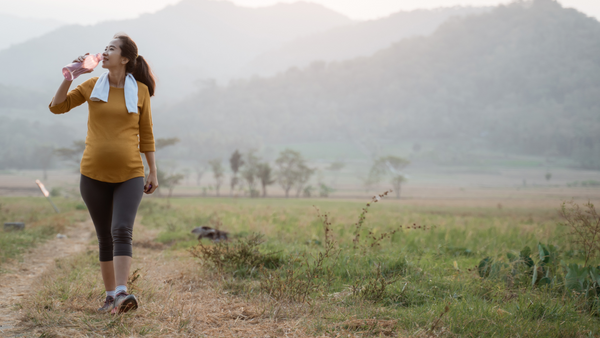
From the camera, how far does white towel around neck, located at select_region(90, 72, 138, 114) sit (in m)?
2.78

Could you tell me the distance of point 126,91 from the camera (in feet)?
9.44

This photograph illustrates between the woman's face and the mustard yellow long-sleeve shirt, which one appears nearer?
the mustard yellow long-sleeve shirt

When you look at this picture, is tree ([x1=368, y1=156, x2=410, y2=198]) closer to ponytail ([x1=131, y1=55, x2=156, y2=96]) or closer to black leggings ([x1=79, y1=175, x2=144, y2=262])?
ponytail ([x1=131, y1=55, x2=156, y2=96])

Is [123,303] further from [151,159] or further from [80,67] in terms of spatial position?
[80,67]

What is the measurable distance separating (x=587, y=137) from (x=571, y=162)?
2124 centimetres

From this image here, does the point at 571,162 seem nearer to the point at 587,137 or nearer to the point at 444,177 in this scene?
the point at 587,137

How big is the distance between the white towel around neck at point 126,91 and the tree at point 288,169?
62.8 m

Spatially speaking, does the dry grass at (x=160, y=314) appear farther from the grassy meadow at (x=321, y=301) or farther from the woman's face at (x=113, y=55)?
the woman's face at (x=113, y=55)

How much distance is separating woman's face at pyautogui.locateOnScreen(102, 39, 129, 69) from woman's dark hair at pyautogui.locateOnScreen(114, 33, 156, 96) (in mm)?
36

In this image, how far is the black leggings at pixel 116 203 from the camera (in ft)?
9.22

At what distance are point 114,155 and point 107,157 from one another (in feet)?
Result: 0.16

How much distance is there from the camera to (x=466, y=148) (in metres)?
198

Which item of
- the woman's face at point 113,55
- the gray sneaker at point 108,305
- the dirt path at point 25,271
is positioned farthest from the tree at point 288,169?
the woman's face at point 113,55

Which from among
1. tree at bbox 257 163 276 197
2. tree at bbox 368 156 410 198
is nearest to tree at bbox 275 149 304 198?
tree at bbox 257 163 276 197
